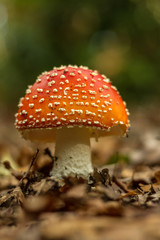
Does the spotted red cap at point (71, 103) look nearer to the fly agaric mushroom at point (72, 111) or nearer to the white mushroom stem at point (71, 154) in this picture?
the fly agaric mushroom at point (72, 111)

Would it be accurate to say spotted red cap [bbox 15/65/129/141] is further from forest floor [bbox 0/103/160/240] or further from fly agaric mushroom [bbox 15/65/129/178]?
forest floor [bbox 0/103/160/240]

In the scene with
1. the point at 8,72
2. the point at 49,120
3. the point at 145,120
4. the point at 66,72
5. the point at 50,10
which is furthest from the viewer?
the point at 8,72

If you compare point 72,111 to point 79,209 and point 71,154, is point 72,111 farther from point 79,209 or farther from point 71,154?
point 79,209

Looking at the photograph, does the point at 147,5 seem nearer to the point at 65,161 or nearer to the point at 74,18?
the point at 74,18

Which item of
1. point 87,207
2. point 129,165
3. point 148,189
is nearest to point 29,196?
point 87,207

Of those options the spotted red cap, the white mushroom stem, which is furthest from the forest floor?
the spotted red cap

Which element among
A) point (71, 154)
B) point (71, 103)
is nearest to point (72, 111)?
point (71, 103)

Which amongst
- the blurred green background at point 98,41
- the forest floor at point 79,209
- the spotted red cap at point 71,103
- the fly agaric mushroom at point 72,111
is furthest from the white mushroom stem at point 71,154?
the blurred green background at point 98,41
